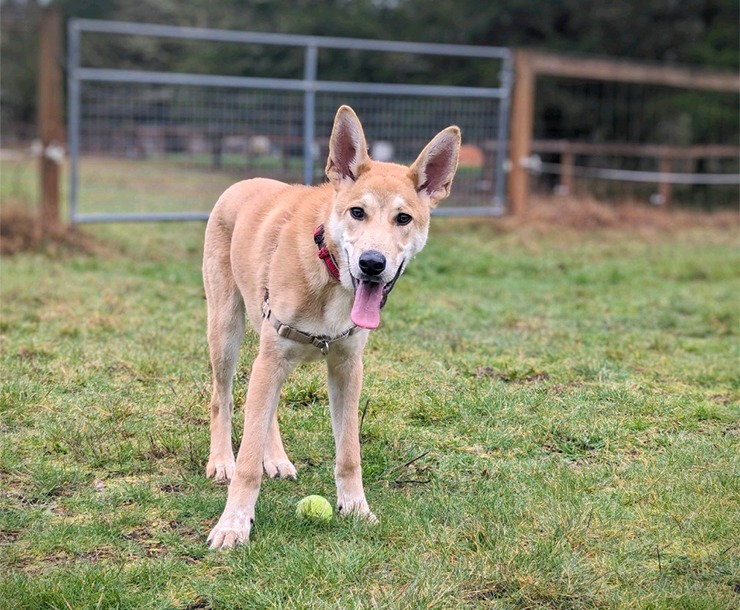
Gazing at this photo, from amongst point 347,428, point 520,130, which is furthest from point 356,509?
point 520,130

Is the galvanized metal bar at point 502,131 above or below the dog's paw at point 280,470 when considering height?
above

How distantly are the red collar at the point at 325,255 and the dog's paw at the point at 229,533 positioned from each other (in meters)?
1.07

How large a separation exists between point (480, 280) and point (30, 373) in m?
5.12

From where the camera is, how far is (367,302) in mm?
3725

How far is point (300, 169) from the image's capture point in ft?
37.7

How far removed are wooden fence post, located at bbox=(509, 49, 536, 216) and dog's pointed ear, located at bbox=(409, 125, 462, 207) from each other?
910 cm

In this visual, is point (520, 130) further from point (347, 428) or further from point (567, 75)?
point (347, 428)

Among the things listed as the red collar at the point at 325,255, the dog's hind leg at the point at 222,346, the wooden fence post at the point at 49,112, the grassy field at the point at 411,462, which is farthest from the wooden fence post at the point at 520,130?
the red collar at the point at 325,255

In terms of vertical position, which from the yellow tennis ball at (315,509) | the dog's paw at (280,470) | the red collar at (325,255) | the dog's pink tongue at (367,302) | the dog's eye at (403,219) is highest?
the dog's eye at (403,219)

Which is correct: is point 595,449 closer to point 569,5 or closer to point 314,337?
point 314,337

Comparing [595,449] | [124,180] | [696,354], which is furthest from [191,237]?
[595,449]

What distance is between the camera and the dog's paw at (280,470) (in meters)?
4.38

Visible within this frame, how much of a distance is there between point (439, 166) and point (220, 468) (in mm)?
1730

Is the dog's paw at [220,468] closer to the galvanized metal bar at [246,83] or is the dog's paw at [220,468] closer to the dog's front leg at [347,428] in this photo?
the dog's front leg at [347,428]
